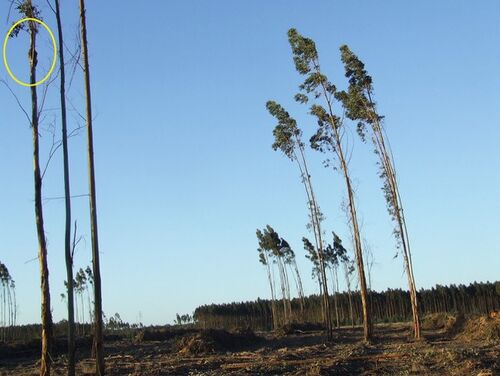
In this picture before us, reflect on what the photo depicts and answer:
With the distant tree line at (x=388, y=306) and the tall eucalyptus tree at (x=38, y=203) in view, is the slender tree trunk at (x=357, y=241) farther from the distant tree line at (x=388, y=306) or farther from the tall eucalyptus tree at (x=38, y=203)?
the distant tree line at (x=388, y=306)

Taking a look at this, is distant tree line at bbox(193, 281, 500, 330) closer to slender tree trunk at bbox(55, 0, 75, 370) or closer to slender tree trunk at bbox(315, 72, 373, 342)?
slender tree trunk at bbox(315, 72, 373, 342)

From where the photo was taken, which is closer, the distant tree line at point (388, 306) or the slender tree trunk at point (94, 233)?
the slender tree trunk at point (94, 233)

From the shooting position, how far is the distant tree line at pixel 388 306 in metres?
51.0

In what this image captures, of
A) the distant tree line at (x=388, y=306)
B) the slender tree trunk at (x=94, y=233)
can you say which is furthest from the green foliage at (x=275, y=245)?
the slender tree trunk at (x=94, y=233)

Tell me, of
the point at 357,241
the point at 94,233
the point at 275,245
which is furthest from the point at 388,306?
the point at 94,233

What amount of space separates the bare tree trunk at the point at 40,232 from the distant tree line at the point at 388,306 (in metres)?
39.1

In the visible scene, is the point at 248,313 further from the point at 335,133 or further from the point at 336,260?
the point at 335,133

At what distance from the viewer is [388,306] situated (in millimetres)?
55469

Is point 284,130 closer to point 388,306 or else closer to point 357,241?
point 357,241

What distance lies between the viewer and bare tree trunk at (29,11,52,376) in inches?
447

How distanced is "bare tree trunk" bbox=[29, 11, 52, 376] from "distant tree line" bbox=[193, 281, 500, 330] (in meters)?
39.1

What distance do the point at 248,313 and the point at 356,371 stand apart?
50.4 metres

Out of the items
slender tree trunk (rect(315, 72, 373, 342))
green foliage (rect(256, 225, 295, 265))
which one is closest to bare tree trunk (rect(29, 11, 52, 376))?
slender tree trunk (rect(315, 72, 373, 342))

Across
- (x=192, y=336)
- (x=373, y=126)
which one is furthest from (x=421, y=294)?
(x=192, y=336)
